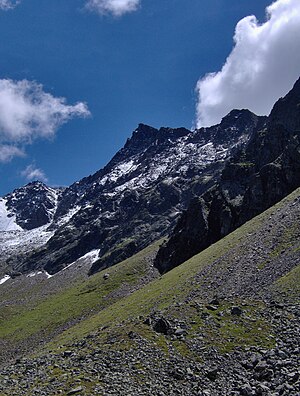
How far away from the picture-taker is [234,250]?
87.6m

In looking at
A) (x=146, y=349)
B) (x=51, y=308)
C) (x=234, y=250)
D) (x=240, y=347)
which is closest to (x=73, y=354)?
(x=146, y=349)

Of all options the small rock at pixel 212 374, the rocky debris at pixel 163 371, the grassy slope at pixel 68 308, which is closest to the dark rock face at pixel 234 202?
the grassy slope at pixel 68 308

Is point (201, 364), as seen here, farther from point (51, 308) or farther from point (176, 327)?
point (51, 308)

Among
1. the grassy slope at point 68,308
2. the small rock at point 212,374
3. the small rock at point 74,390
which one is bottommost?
the small rock at point 212,374

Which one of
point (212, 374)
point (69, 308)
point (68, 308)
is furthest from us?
point (68, 308)

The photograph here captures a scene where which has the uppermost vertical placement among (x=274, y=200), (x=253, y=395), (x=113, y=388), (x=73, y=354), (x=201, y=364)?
(x=274, y=200)

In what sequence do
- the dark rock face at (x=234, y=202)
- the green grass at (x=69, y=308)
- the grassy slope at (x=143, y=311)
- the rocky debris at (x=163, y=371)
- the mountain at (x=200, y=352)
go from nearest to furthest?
the rocky debris at (x=163, y=371) < the mountain at (x=200, y=352) < the grassy slope at (x=143, y=311) < the green grass at (x=69, y=308) < the dark rock face at (x=234, y=202)

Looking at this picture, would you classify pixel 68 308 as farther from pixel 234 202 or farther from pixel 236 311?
pixel 236 311

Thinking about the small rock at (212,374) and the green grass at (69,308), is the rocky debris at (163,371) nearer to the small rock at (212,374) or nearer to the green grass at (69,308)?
the small rock at (212,374)

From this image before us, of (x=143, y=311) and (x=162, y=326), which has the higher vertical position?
(x=143, y=311)

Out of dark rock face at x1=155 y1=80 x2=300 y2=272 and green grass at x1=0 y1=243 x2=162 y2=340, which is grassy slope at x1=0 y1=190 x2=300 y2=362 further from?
dark rock face at x1=155 y1=80 x2=300 y2=272

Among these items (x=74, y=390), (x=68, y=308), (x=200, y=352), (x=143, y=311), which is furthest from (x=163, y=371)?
(x=68, y=308)

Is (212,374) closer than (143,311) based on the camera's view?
Yes

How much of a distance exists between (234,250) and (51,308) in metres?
83.3
